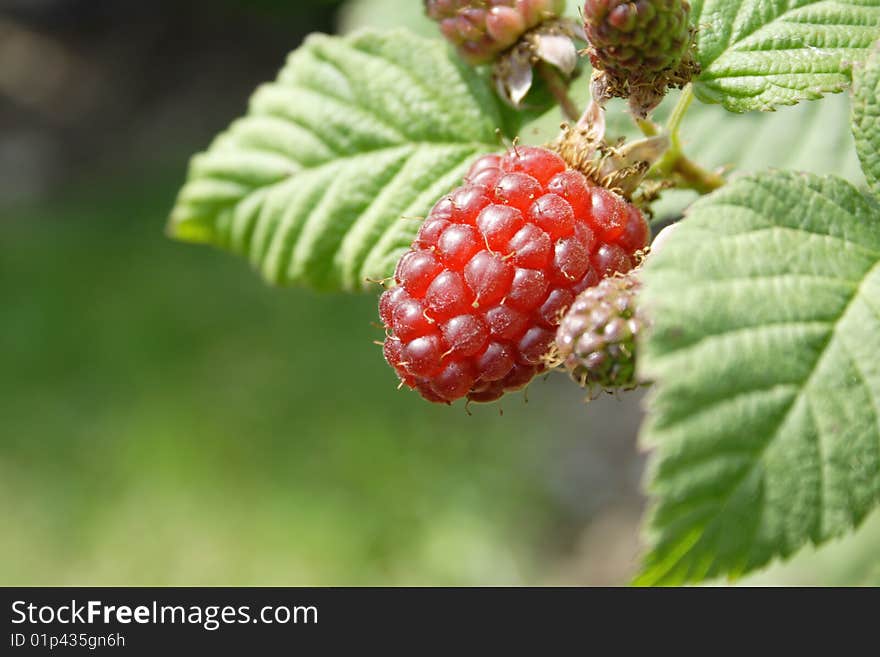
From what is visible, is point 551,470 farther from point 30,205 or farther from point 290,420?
point 30,205

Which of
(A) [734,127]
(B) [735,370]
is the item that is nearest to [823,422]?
(B) [735,370]

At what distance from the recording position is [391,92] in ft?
5.37

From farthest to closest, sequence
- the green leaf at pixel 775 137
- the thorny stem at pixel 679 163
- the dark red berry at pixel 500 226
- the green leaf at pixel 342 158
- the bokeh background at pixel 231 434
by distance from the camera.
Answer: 1. the bokeh background at pixel 231 434
2. the green leaf at pixel 775 137
3. the green leaf at pixel 342 158
4. the thorny stem at pixel 679 163
5. the dark red berry at pixel 500 226

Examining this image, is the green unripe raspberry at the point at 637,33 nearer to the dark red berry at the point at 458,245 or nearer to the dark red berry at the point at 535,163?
the dark red berry at the point at 535,163

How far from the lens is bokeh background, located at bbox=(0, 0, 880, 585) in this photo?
4340 millimetres

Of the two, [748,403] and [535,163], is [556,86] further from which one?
[748,403]

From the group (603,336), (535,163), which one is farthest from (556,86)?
(603,336)

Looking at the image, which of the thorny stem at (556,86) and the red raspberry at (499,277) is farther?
the thorny stem at (556,86)

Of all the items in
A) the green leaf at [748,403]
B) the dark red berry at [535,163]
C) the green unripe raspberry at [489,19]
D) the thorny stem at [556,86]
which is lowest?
the green leaf at [748,403]

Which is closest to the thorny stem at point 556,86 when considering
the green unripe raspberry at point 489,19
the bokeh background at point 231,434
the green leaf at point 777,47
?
the green unripe raspberry at point 489,19

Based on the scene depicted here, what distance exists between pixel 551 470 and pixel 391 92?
10.7 ft

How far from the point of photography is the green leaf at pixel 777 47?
1220 millimetres

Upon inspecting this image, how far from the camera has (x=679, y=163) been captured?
137 centimetres

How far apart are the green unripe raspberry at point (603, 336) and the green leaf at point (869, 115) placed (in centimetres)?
33
